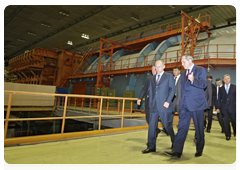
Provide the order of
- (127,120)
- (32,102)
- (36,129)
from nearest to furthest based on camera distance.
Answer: (127,120) → (36,129) → (32,102)

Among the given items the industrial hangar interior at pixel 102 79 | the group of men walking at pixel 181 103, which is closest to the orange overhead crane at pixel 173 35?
the industrial hangar interior at pixel 102 79

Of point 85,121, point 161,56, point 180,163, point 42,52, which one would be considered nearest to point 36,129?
point 85,121

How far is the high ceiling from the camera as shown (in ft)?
55.1

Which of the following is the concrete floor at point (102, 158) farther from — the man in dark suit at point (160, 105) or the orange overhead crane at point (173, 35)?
the orange overhead crane at point (173, 35)

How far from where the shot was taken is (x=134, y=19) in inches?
750

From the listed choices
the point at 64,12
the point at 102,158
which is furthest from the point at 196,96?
the point at 64,12

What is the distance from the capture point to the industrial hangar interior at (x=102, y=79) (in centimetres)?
290

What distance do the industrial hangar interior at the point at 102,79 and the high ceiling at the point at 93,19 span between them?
0.11 metres

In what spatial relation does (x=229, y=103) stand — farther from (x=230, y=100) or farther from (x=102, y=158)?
(x=102, y=158)

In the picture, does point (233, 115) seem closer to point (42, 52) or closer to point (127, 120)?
point (127, 120)

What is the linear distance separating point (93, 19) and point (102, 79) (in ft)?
24.9

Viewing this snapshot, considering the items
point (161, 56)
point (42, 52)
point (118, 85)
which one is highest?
point (42, 52)

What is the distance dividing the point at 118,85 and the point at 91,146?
1411 cm

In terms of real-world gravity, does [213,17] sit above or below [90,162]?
above
